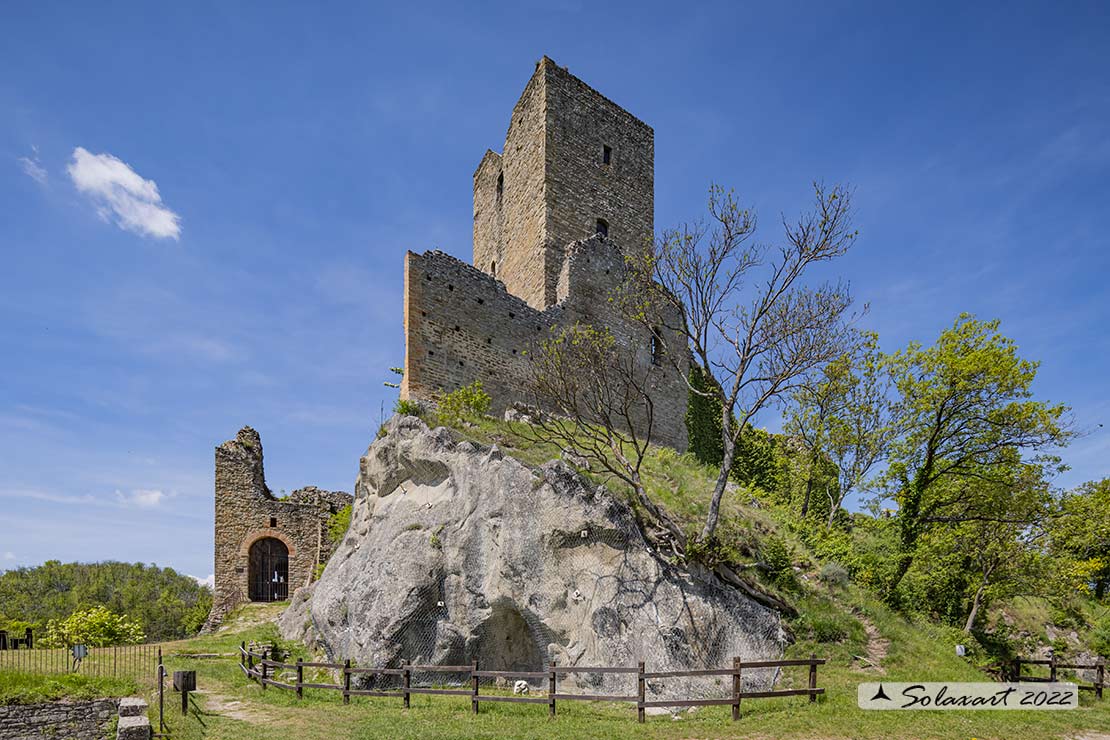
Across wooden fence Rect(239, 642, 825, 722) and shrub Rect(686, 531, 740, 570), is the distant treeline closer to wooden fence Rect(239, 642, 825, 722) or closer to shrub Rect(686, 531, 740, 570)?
wooden fence Rect(239, 642, 825, 722)

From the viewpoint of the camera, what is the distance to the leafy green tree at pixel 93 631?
19578mm

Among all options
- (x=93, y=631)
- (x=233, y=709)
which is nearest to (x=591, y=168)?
(x=233, y=709)

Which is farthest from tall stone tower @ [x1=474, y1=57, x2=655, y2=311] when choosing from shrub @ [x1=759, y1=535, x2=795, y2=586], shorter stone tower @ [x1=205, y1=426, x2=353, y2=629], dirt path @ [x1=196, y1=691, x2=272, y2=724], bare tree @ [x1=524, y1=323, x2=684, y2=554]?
dirt path @ [x1=196, y1=691, x2=272, y2=724]

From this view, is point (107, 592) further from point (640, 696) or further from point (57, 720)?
point (640, 696)

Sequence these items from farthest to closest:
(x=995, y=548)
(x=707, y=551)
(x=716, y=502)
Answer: (x=995, y=548)
(x=716, y=502)
(x=707, y=551)

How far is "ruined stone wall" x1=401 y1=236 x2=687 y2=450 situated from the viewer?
59.8 ft

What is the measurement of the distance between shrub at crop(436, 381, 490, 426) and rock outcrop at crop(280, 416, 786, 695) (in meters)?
1.20

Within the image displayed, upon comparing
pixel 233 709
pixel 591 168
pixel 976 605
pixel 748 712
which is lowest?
pixel 233 709

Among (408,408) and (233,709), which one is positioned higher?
(408,408)

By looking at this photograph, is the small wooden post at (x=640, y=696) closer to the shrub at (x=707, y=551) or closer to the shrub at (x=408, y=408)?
the shrub at (x=707, y=551)

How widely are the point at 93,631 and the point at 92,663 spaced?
17.7 ft

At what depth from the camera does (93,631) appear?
19781 millimetres

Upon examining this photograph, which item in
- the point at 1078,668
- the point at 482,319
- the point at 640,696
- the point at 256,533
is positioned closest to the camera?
the point at 640,696

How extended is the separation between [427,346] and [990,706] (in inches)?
608
